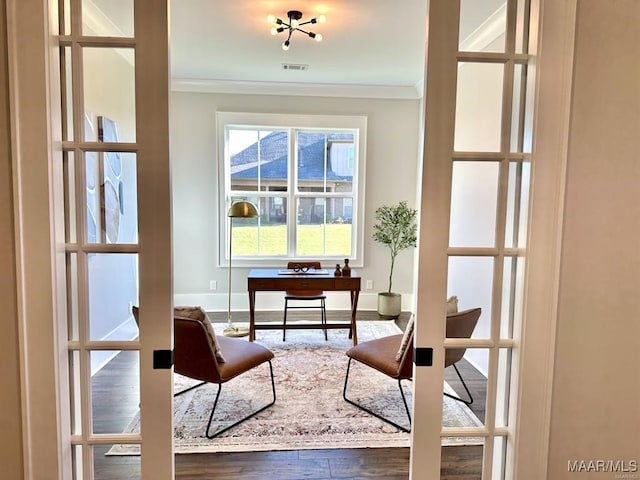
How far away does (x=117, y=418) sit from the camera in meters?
2.58

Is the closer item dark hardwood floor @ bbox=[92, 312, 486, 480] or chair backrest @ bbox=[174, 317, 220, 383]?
dark hardwood floor @ bbox=[92, 312, 486, 480]

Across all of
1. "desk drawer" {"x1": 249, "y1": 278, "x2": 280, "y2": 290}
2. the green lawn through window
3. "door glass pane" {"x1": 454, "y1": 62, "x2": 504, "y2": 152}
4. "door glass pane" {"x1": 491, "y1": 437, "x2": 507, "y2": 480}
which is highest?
"door glass pane" {"x1": 454, "y1": 62, "x2": 504, "y2": 152}

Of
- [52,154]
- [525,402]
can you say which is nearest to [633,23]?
[525,402]

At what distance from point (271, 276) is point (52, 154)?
278 cm

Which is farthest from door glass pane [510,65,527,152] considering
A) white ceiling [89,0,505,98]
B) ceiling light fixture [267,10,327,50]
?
ceiling light fixture [267,10,327,50]

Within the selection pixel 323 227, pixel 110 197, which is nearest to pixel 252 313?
pixel 110 197

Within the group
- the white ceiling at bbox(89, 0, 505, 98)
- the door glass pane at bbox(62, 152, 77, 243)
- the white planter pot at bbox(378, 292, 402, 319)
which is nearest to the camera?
the door glass pane at bbox(62, 152, 77, 243)

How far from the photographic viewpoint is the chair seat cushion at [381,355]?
2.48 m

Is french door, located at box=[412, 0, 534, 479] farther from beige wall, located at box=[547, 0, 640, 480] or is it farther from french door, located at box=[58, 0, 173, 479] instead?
french door, located at box=[58, 0, 173, 479]

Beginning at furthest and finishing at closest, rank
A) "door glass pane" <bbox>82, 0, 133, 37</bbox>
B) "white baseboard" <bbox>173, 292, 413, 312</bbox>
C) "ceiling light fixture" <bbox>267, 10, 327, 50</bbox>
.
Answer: "white baseboard" <bbox>173, 292, 413, 312</bbox> → "ceiling light fixture" <bbox>267, 10, 327, 50</bbox> → "door glass pane" <bbox>82, 0, 133, 37</bbox>

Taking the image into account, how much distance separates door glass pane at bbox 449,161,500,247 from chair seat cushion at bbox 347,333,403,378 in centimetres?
103

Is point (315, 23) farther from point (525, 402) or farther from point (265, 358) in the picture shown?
point (525, 402)

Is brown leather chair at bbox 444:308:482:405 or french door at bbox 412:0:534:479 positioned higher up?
french door at bbox 412:0:534:479

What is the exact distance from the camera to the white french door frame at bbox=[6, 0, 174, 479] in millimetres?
1118
